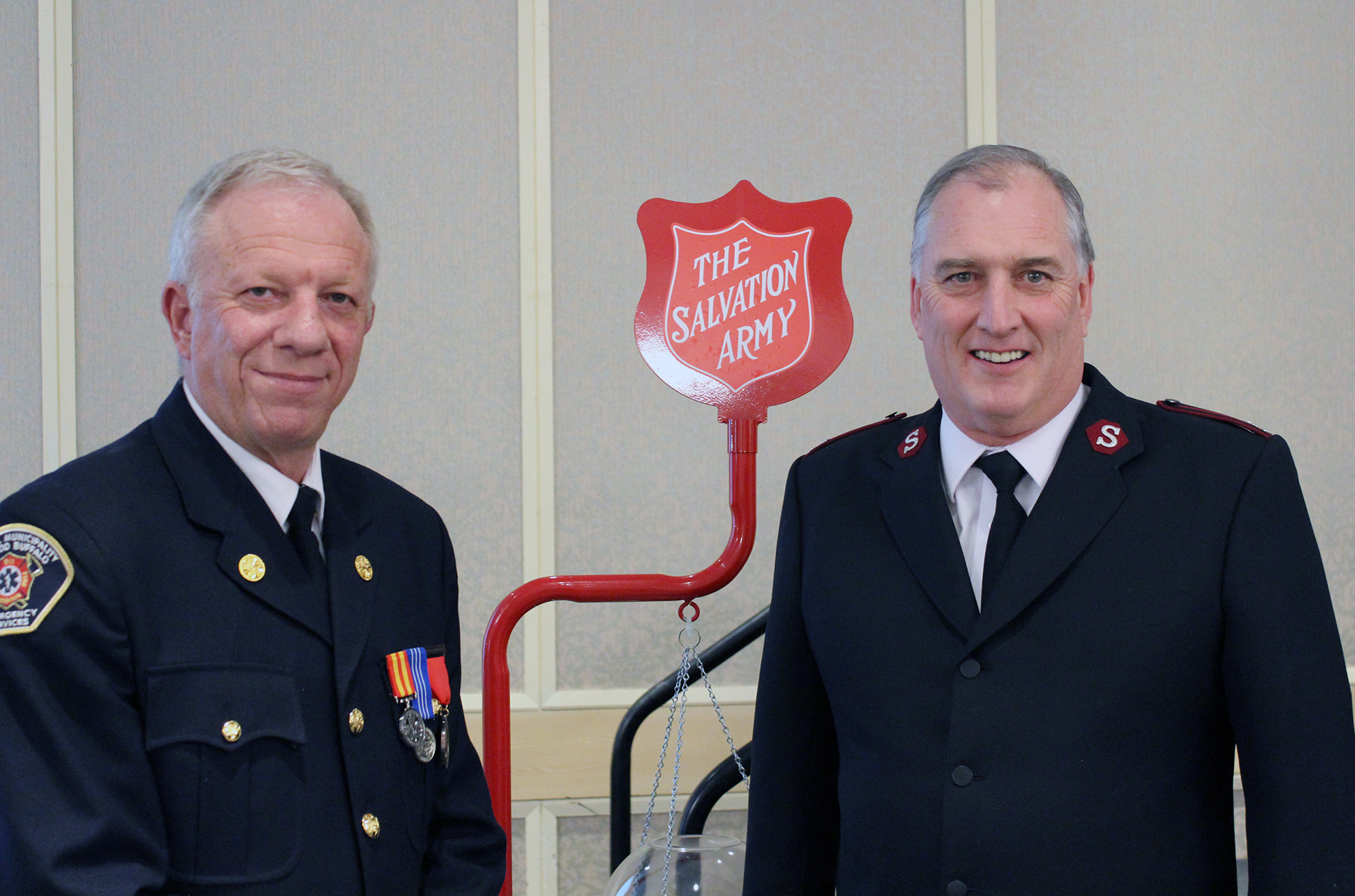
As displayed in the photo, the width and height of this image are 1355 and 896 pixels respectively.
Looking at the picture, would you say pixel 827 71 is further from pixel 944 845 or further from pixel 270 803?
pixel 270 803

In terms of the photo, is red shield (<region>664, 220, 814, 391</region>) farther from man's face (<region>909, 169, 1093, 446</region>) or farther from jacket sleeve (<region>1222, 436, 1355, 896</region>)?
jacket sleeve (<region>1222, 436, 1355, 896</region>)

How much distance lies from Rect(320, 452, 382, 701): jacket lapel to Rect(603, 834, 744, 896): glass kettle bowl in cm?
66

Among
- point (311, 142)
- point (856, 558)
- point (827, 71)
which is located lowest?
point (856, 558)

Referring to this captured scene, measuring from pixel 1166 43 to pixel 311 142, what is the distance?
2114 mm

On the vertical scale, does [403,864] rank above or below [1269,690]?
below

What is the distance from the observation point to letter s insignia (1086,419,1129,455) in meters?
1.22

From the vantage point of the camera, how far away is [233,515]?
1.06 m

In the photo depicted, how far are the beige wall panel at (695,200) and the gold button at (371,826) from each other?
156cm

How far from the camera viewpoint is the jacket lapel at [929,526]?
1204 mm

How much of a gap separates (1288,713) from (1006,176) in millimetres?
615

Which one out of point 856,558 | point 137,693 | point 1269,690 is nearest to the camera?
point 137,693

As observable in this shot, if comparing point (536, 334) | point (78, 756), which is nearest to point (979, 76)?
point (536, 334)

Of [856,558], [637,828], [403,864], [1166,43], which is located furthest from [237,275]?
[1166,43]

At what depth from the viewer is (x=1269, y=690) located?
1.07 metres
